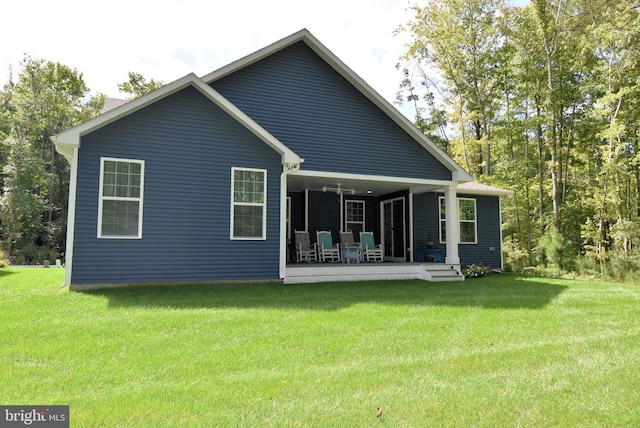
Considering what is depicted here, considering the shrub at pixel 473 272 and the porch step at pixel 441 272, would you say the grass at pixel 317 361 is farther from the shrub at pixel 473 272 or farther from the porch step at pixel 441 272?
the shrub at pixel 473 272

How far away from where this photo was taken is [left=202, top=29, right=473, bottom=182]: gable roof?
9698 mm

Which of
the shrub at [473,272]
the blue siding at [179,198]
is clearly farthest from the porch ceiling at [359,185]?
the shrub at [473,272]

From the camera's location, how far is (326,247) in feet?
40.7

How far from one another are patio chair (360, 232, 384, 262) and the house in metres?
1.68

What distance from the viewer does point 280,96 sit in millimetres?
10219

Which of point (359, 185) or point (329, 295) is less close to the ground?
point (359, 185)

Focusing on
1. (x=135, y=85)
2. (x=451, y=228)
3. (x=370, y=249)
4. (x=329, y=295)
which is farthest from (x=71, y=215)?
(x=135, y=85)

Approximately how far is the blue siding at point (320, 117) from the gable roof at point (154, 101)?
3.07ft

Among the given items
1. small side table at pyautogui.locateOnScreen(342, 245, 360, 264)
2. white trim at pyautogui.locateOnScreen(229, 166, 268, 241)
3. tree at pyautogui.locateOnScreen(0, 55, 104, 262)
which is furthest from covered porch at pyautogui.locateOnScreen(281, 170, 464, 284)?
tree at pyautogui.locateOnScreen(0, 55, 104, 262)

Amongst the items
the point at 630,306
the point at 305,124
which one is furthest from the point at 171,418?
the point at 305,124

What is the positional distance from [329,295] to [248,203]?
2.73m

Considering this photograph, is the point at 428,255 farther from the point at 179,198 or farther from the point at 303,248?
the point at 179,198

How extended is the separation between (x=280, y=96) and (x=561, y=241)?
9400mm

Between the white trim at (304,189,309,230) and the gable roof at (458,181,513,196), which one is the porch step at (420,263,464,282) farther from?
the white trim at (304,189,309,230)
